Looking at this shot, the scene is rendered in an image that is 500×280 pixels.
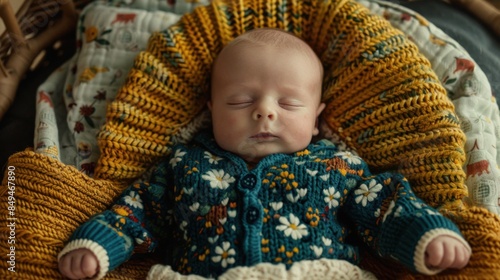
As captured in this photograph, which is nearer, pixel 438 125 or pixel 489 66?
pixel 438 125

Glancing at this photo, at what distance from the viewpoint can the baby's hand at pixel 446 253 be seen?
0.92m

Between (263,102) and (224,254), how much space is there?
1.03ft

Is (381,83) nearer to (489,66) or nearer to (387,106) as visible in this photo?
(387,106)

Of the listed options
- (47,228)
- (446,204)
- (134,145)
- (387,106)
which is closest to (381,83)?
(387,106)

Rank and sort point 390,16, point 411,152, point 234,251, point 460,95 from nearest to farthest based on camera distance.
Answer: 1. point 234,251
2. point 411,152
3. point 460,95
4. point 390,16

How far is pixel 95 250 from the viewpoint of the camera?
992 millimetres

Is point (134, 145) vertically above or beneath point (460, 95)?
beneath

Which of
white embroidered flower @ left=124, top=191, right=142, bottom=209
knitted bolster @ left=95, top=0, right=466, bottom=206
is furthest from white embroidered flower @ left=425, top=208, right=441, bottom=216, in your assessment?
white embroidered flower @ left=124, top=191, right=142, bottom=209

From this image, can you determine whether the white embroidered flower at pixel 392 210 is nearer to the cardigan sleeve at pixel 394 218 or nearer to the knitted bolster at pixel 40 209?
the cardigan sleeve at pixel 394 218

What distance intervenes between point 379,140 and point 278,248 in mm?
335

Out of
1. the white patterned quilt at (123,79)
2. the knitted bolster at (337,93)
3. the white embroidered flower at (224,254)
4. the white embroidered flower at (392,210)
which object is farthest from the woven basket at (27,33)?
the white embroidered flower at (392,210)

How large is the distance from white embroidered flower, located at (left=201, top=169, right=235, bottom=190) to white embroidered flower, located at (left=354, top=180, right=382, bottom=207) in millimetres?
248

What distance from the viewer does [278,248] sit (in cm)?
101

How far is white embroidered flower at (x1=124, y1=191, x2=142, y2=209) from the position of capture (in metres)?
1.11
